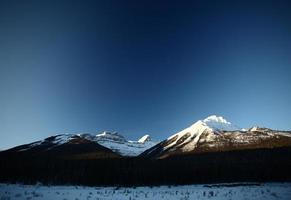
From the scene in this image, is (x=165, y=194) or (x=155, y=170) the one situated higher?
(x=155, y=170)

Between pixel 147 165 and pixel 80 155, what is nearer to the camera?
pixel 147 165

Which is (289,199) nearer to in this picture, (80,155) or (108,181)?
(108,181)

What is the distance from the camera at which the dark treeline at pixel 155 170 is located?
93.5m

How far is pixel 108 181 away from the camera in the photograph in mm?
104562

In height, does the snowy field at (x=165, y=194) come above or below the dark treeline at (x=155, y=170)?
below

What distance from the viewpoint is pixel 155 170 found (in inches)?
4341

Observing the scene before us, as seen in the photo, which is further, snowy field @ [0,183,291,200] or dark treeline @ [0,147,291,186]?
dark treeline @ [0,147,291,186]

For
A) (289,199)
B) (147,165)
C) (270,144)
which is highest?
(270,144)

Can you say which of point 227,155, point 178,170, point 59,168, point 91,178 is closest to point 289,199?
point 178,170

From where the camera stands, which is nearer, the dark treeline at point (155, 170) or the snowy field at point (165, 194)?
the snowy field at point (165, 194)

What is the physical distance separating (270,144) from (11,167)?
146820 mm

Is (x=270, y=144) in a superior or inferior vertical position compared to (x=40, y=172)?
superior

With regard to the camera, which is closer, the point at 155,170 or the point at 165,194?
the point at 165,194

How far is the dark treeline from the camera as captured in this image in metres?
93.5
